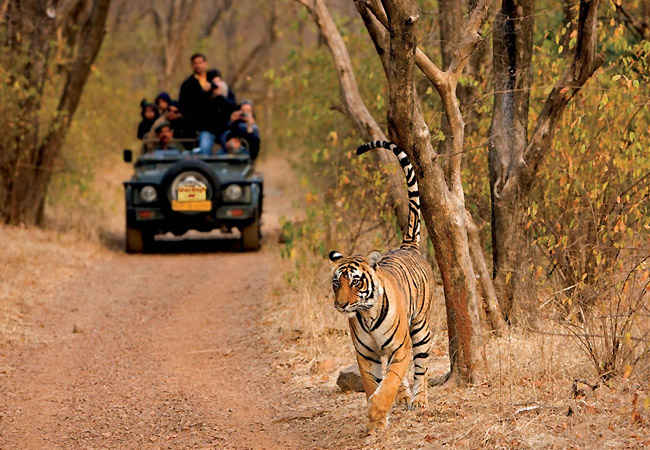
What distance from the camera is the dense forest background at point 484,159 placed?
7184 mm

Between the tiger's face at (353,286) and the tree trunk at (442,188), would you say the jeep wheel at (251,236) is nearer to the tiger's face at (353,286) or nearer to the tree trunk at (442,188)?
the tree trunk at (442,188)

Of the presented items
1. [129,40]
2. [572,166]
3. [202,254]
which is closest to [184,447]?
[572,166]

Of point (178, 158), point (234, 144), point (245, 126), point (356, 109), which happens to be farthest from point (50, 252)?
point (356, 109)

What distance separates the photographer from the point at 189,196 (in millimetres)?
13586

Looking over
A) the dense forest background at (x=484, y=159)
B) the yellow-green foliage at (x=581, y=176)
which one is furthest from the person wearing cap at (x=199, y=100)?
the yellow-green foliage at (x=581, y=176)

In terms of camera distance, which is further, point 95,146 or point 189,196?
point 95,146

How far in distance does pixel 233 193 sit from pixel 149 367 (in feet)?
19.6

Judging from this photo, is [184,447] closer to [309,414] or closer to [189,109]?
[309,414]

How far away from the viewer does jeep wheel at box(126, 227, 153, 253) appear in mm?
14297

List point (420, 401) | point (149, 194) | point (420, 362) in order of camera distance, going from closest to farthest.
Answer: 1. point (420, 401)
2. point (420, 362)
3. point (149, 194)

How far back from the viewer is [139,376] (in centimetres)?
788

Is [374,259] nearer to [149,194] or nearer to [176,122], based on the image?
[149,194]

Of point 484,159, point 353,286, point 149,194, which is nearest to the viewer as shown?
point 353,286

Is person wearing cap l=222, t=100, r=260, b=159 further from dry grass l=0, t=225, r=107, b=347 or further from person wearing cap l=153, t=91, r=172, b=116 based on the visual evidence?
dry grass l=0, t=225, r=107, b=347
